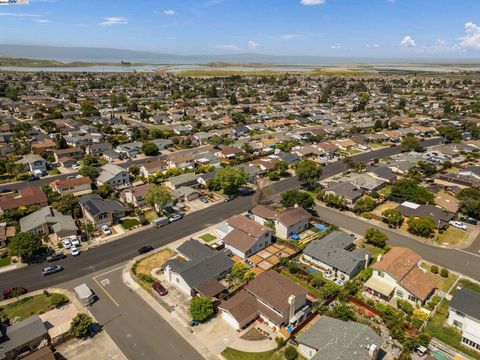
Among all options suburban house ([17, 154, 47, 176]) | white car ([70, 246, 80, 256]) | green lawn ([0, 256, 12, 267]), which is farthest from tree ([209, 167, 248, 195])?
suburban house ([17, 154, 47, 176])

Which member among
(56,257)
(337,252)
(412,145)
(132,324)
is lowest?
(132,324)

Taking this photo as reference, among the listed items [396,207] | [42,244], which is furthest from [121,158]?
[396,207]

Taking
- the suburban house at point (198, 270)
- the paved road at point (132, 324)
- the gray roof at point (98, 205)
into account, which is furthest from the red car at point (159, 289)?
the gray roof at point (98, 205)

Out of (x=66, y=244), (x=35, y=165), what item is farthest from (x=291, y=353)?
(x=35, y=165)

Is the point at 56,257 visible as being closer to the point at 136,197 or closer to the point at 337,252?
the point at 136,197

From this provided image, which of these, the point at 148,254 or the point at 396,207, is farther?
the point at 396,207

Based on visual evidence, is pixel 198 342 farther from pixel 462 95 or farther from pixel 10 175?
pixel 462 95
